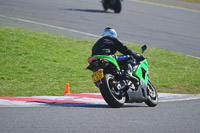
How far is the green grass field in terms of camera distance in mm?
12219

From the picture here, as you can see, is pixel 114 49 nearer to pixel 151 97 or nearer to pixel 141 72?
pixel 141 72

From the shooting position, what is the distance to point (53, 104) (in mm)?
9164

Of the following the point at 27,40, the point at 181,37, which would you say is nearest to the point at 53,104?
the point at 27,40

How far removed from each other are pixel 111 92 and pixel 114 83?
0.26m

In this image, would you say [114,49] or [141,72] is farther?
[141,72]

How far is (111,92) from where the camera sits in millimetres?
8703

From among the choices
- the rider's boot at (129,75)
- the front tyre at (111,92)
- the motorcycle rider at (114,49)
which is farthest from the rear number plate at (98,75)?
the rider's boot at (129,75)

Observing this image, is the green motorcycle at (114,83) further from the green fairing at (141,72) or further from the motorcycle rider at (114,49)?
the motorcycle rider at (114,49)

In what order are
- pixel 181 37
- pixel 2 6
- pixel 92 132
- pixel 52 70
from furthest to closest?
pixel 2 6
pixel 181 37
pixel 52 70
pixel 92 132

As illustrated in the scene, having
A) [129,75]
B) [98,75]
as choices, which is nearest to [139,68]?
[129,75]

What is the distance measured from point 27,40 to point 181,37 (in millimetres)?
9539

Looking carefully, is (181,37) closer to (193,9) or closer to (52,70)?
(52,70)

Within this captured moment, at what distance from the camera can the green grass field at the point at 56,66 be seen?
40.1 ft

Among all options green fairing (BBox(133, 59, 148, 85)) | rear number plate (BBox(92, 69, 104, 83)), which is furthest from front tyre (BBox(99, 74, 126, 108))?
green fairing (BBox(133, 59, 148, 85))
